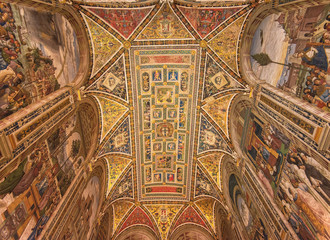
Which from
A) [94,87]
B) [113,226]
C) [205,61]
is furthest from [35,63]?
[113,226]

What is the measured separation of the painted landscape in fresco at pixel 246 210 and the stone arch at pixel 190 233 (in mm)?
4738

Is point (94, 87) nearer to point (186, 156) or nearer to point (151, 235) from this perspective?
point (186, 156)

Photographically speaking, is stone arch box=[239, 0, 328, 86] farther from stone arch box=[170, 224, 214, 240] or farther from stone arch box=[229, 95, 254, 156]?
stone arch box=[170, 224, 214, 240]

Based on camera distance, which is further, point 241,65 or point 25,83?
point 241,65

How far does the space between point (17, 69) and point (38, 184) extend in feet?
12.4

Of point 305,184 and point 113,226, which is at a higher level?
point 305,184

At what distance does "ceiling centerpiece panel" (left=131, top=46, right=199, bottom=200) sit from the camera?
1158 cm

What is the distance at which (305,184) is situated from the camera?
6328 mm

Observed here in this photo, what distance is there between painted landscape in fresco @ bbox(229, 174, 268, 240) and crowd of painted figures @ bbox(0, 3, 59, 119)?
9.64 meters

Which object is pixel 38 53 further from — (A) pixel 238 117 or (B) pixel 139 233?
(B) pixel 139 233

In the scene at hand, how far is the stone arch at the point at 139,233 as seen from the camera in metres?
14.9

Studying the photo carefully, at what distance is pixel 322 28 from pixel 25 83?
8.32 metres

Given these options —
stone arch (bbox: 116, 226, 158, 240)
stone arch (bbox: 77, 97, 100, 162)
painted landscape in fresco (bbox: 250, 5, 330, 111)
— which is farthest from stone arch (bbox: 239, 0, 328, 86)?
stone arch (bbox: 116, 226, 158, 240)

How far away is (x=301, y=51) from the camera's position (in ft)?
20.8
